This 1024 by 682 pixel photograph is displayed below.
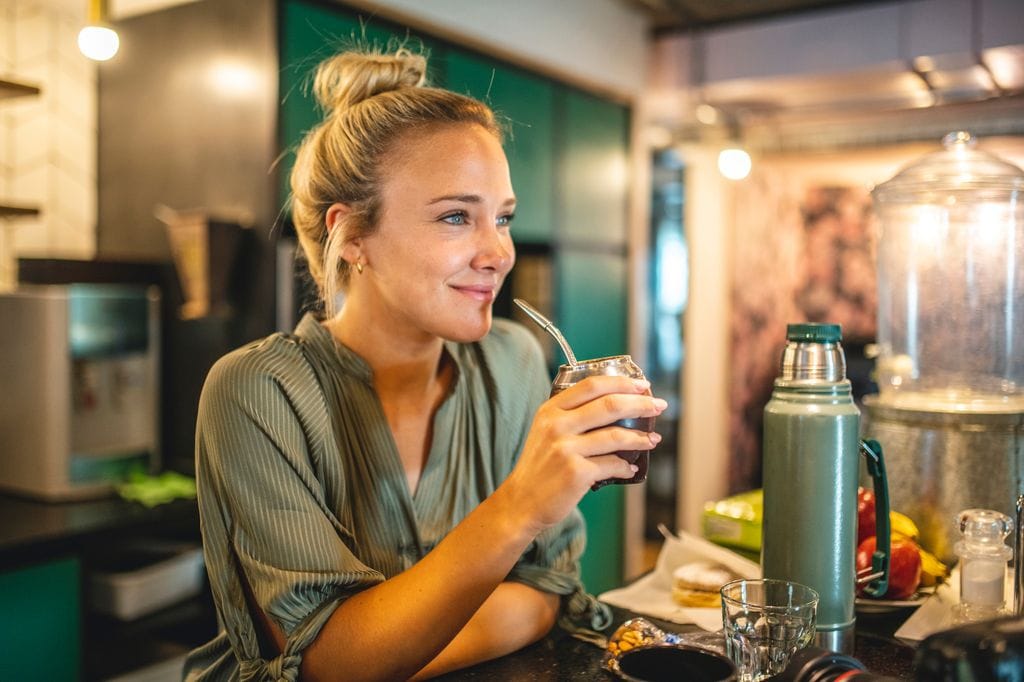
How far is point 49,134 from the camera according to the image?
116 inches

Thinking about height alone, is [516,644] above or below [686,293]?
below

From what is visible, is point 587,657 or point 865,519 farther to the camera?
point 865,519

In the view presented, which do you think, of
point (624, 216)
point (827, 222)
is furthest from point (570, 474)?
point (827, 222)

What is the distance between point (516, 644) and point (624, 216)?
11.1 ft

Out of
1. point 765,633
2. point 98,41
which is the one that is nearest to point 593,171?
point 98,41

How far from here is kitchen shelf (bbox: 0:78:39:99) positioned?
2359 millimetres

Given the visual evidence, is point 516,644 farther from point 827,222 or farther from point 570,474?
point 827,222

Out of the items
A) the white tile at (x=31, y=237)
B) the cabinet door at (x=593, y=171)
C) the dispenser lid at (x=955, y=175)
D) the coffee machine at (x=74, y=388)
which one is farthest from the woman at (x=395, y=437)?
the cabinet door at (x=593, y=171)

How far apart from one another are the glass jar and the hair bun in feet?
2.94

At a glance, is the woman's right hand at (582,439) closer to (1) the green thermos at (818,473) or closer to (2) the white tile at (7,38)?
(1) the green thermos at (818,473)

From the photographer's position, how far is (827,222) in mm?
5641

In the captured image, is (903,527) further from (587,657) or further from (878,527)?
(587,657)

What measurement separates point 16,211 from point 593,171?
2.46 metres

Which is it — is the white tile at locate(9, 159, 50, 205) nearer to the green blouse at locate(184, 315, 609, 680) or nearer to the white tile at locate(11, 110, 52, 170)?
the white tile at locate(11, 110, 52, 170)
